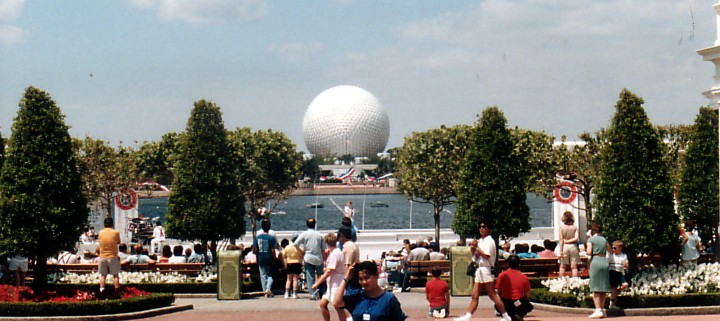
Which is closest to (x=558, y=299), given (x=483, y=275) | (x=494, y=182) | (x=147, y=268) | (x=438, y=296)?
(x=483, y=275)

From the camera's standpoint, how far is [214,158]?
77.5 feet

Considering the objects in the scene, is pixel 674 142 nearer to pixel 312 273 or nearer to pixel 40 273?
pixel 312 273

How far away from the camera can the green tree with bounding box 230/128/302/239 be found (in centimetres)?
5528

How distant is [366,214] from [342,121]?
259 ft

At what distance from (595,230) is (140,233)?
39.8 metres

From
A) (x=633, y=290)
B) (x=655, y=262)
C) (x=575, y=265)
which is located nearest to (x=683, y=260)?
(x=655, y=262)

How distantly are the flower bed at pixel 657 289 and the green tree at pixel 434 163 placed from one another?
3102 cm

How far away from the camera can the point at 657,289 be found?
56.1ft

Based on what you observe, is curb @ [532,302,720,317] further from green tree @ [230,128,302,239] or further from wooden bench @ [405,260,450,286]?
green tree @ [230,128,302,239]

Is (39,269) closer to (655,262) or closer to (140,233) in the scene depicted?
(655,262)

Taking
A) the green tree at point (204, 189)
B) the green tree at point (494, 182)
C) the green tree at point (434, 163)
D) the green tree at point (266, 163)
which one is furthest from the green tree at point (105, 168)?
the green tree at point (494, 182)

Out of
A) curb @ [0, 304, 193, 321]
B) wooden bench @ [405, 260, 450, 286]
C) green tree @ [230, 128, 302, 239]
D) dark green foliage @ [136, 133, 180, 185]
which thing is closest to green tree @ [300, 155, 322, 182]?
dark green foliage @ [136, 133, 180, 185]

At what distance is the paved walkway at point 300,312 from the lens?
16266 millimetres

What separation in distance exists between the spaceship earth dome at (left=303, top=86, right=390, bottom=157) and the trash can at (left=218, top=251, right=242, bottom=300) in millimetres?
171543
